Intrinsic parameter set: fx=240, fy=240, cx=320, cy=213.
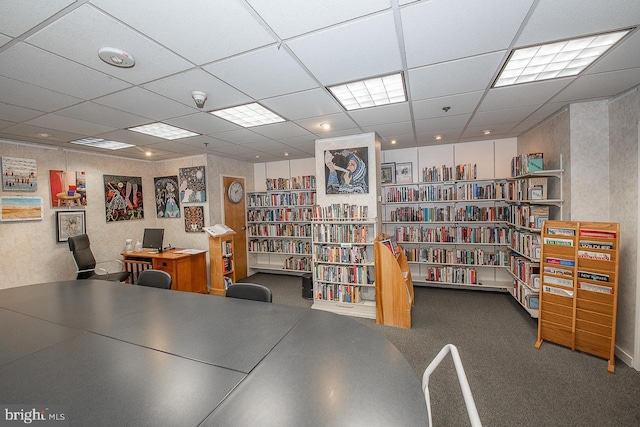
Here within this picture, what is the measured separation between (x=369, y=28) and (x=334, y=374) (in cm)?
191

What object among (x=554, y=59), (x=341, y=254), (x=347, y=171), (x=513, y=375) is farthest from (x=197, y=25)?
(x=513, y=375)

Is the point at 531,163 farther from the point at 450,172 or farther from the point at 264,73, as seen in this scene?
the point at 264,73

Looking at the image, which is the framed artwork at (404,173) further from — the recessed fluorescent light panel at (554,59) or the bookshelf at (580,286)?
the recessed fluorescent light panel at (554,59)

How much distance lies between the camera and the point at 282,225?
571 cm

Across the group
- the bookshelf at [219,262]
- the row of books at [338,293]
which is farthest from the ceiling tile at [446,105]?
the bookshelf at [219,262]

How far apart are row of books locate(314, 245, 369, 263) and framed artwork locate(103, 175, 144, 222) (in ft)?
13.1

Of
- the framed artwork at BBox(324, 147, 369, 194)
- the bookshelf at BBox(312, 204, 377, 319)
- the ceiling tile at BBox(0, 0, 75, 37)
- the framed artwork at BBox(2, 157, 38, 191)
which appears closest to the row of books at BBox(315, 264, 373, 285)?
the bookshelf at BBox(312, 204, 377, 319)

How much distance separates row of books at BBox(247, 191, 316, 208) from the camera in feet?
17.9

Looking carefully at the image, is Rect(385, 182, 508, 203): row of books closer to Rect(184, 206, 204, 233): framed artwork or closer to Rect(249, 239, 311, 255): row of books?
Rect(249, 239, 311, 255): row of books

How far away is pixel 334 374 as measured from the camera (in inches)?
42.8

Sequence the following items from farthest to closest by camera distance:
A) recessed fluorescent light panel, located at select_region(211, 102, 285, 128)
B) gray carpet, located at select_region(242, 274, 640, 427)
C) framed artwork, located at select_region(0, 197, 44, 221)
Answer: framed artwork, located at select_region(0, 197, 44, 221)
recessed fluorescent light panel, located at select_region(211, 102, 285, 128)
gray carpet, located at select_region(242, 274, 640, 427)

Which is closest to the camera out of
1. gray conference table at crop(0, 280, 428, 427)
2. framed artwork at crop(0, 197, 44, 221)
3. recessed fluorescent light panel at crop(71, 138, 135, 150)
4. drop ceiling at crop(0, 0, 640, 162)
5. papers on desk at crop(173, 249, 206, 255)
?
gray conference table at crop(0, 280, 428, 427)

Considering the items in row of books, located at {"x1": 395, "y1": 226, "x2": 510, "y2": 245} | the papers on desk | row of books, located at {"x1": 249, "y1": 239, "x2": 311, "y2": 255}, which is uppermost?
row of books, located at {"x1": 395, "y1": 226, "x2": 510, "y2": 245}

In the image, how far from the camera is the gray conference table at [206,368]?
0.89 m
